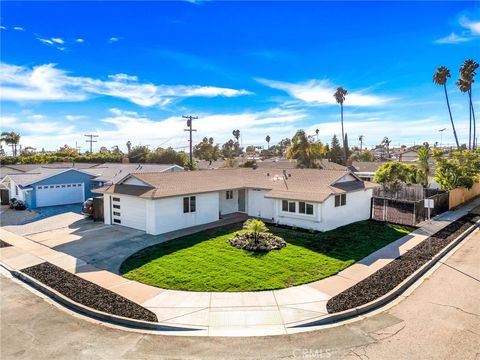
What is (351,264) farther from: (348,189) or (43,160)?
(43,160)

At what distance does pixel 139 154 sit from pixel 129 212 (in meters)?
49.3

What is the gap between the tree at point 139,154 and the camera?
213 feet

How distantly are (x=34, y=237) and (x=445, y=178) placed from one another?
32.6 m

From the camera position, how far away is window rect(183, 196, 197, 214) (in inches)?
769

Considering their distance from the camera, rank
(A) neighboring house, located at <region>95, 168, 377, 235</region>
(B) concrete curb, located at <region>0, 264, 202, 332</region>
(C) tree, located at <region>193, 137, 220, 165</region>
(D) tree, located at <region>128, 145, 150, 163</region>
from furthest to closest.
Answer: (C) tree, located at <region>193, 137, 220, 165</region>, (D) tree, located at <region>128, 145, 150, 163</region>, (A) neighboring house, located at <region>95, 168, 377, 235</region>, (B) concrete curb, located at <region>0, 264, 202, 332</region>

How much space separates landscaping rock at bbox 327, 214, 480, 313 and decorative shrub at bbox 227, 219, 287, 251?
485 cm

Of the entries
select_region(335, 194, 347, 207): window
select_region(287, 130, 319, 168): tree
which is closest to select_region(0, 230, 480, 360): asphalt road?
select_region(335, 194, 347, 207): window

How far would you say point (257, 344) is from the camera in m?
7.71

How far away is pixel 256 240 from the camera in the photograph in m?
15.9

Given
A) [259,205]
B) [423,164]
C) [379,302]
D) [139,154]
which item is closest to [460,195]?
[423,164]

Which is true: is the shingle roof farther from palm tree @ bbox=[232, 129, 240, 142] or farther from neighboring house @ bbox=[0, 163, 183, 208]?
palm tree @ bbox=[232, 129, 240, 142]

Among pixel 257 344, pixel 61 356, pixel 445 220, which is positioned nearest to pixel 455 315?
pixel 257 344

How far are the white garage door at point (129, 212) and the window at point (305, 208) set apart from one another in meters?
9.26

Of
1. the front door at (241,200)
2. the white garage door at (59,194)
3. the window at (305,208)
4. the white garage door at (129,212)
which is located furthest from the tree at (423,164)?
the white garage door at (59,194)
